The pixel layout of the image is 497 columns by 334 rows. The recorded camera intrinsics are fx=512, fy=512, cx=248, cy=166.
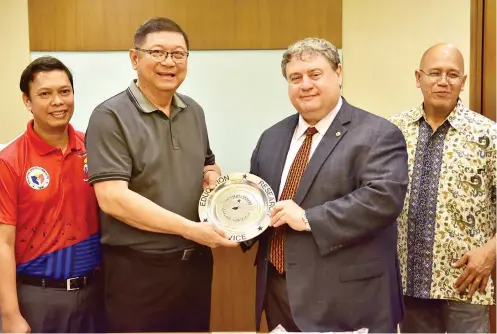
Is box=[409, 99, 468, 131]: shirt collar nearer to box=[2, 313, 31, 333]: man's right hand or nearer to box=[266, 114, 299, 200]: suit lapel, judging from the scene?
box=[266, 114, 299, 200]: suit lapel

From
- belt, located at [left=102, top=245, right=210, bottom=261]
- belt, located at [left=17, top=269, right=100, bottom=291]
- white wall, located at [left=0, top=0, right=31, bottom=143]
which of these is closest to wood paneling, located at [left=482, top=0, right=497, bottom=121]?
belt, located at [left=102, top=245, right=210, bottom=261]

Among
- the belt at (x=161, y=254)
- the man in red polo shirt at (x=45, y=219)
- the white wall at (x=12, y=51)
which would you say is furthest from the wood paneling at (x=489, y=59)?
the white wall at (x=12, y=51)

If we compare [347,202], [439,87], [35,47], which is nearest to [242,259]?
[347,202]

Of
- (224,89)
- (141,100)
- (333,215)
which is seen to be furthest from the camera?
(224,89)

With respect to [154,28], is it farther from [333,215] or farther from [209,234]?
[333,215]

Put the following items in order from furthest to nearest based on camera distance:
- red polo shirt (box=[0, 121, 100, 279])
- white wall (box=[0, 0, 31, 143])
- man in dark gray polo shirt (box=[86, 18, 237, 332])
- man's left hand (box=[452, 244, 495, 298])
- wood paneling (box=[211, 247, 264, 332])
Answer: wood paneling (box=[211, 247, 264, 332]) → white wall (box=[0, 0, 31, 143]) → man's left hand (box=[452, 244, 495, 298]) → red polo shirt (box=[0, 121, 100, 279]) → man in dark gray polo shirt (box=[86, 18, 237, 332])

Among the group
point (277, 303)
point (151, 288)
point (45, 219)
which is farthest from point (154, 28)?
point (277, 303)

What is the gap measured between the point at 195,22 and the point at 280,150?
86 cm

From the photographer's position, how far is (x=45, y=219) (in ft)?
5.96

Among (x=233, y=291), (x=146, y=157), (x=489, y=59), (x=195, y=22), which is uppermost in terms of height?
(x=195, y=22)

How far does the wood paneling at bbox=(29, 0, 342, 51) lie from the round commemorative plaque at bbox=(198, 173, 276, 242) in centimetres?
80

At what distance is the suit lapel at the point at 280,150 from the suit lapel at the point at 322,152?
111 mm

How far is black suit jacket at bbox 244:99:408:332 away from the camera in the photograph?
158 cm

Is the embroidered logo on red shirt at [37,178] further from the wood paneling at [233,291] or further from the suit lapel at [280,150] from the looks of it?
the wood paneling at [233,291]
